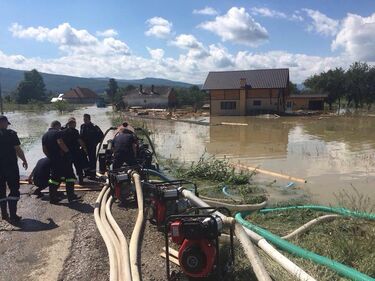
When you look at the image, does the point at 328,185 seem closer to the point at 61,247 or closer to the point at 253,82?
the point at 61,247

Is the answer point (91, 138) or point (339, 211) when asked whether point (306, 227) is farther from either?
point (91, 138)

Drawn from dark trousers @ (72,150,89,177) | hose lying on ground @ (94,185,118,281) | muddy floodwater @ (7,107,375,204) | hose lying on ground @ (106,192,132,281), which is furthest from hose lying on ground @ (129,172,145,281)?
muddy floodwater @ (7,107,375,204)

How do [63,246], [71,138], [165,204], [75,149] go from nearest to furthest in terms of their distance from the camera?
[63,246], [165,204], [71,138], [75,149]

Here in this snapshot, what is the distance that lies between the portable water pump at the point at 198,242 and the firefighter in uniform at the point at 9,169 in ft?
12.2

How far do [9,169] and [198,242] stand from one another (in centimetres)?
412

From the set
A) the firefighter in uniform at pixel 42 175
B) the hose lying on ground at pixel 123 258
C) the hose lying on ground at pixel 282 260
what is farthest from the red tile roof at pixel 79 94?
the hose lying on ground at pixel 282 260

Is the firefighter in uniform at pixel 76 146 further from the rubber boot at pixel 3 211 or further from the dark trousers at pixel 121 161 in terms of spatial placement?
the rubber boot at pixel 3 211

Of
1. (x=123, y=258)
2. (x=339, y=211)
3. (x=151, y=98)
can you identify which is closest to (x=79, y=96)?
(x=151, y=98)

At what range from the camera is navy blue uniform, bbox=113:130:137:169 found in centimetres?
876

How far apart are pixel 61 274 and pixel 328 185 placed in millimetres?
7942

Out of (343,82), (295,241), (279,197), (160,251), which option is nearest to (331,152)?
(279,197)

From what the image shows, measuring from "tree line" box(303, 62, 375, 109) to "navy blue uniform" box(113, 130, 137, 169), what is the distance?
59516mm

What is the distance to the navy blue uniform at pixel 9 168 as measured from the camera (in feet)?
22.9

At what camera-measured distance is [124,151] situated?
8758 mm
